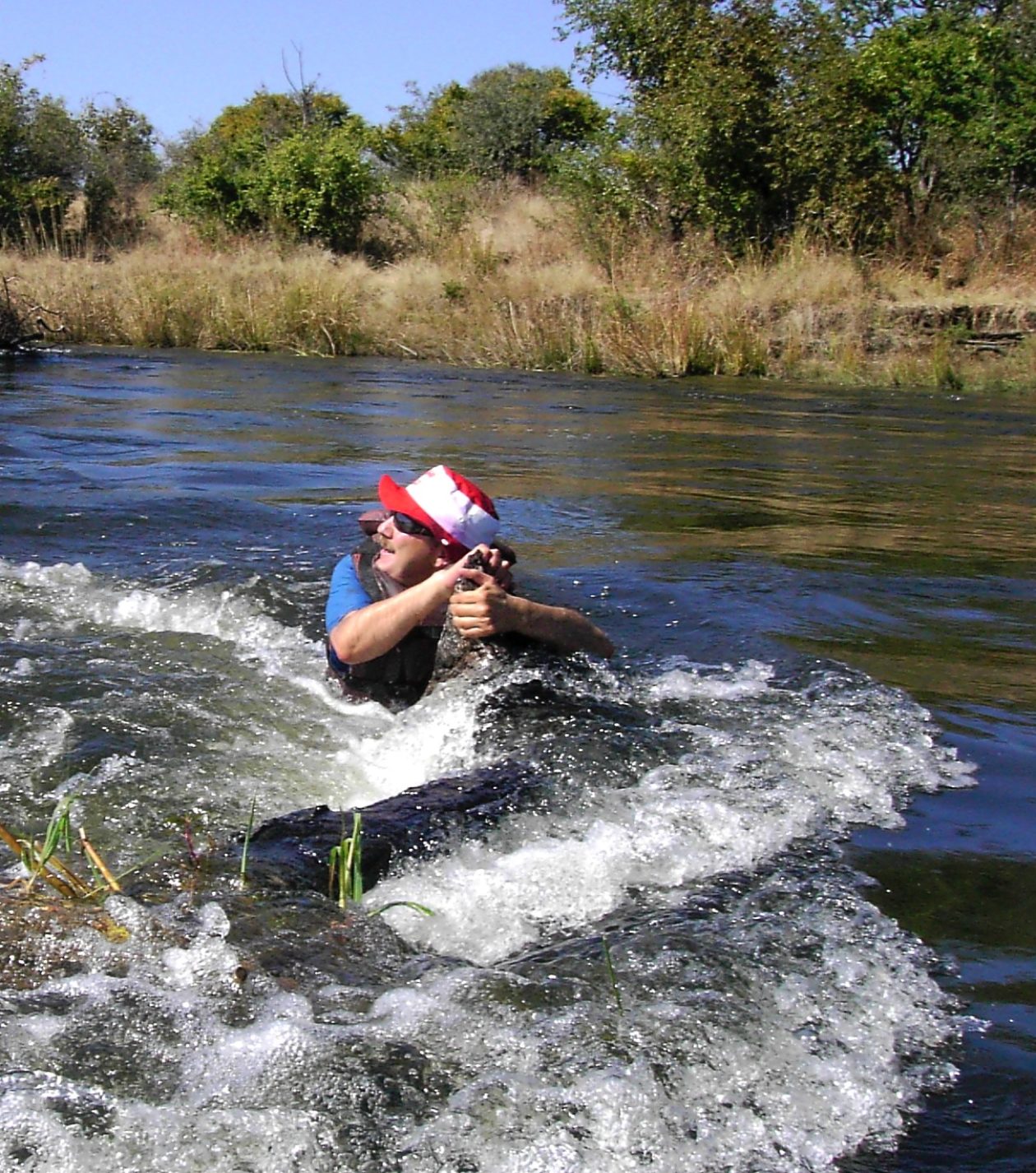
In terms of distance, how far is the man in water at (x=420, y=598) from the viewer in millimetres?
4305

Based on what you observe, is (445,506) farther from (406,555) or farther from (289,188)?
(289,188)

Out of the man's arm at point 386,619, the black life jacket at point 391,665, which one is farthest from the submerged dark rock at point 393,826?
the black life jacket at point 391,665

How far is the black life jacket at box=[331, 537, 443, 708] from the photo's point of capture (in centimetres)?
470

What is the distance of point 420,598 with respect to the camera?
14.2 feet

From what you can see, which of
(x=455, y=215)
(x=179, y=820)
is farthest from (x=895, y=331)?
(x=179, y=820)

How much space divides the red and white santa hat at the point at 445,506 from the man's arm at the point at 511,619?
0.26 metres

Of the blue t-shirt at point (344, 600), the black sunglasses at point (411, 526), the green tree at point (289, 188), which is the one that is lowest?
the blue t-shirt at point (344, 600)

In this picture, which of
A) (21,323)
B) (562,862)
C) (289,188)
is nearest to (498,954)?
(562,862)

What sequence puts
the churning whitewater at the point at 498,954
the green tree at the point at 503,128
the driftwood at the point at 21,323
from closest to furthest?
the churning whitewater at the point at 498,954 → the driftwood at the point at 21,323 → the green tree at the point at 503,128

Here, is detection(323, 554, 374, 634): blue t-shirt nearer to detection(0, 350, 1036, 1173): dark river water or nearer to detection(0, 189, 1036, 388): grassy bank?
detection(0, 350, 1036, 1173): dark river water

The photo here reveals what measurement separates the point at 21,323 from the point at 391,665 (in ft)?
53.6

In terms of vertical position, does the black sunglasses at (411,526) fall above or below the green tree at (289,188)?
below

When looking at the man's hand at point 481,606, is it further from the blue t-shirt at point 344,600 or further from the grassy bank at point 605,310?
the grassy bank at point 605,310

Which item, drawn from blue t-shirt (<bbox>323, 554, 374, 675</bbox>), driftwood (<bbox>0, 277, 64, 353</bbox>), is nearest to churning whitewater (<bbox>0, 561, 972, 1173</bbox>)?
blue t-shirt (<bbox>323, 554, 374, 675</bbox>)
